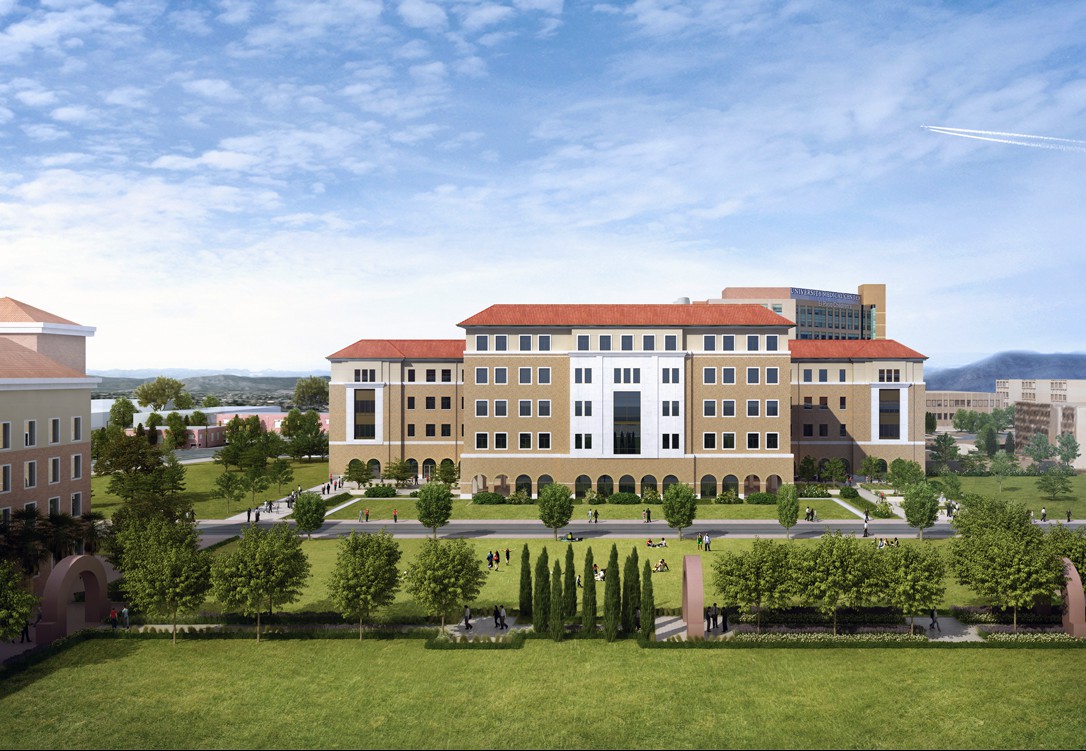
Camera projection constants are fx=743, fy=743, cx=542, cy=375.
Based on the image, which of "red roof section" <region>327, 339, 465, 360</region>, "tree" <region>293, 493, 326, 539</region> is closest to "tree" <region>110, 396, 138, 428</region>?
"red roof section" <region>327, 339, 465, 360</region>

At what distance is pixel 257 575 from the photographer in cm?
3584

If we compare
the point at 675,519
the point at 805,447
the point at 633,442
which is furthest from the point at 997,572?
the point at 805,447

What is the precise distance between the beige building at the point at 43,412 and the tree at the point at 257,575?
17.2 metres

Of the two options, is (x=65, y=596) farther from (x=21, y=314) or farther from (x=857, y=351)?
(x=857, y=351)

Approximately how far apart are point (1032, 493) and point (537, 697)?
78.5 meters

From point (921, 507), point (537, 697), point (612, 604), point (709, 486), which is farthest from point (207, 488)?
point (921, 507)

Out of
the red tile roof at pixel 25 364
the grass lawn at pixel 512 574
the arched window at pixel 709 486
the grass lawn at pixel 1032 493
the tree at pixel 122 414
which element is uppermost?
the red tile roof at pixel 25 364

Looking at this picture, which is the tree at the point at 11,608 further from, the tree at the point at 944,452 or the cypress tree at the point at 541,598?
the tree at the point at 944,452

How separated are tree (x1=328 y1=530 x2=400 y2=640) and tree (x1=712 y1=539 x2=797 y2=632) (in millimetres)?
16190

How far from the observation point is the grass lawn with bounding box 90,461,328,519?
74.4 m

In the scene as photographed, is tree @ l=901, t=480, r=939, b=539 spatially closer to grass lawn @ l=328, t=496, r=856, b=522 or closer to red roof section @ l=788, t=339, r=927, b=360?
grass lawn @ l=328, t=496, r=856, b=522

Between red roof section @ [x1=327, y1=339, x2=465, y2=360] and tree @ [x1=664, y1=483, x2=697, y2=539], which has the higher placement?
red roof section @ [x1=327, y1=339, x2=465, y2=360]

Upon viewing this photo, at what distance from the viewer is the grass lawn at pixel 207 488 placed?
74438 mm

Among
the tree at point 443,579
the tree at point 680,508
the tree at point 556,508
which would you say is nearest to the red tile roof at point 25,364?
the tree at point 443,579
